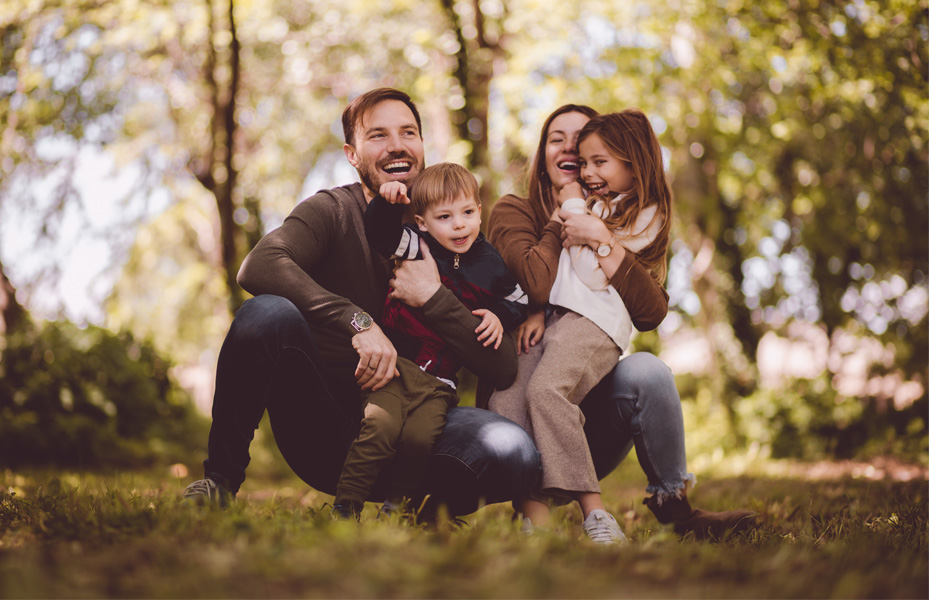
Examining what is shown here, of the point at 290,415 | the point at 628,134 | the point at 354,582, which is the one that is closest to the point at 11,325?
the point at 290,415

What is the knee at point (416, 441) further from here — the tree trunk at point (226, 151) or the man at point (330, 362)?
the tree trunk at point (226, 151)

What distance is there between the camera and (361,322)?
2.59 meters

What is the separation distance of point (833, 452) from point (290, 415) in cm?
735

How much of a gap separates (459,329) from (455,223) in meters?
0.42

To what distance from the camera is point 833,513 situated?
11.2 feet

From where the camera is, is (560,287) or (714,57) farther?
(714,57)

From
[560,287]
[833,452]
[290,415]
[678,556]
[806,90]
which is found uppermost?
[806,90]

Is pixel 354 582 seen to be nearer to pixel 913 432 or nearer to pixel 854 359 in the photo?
pixel 913 432

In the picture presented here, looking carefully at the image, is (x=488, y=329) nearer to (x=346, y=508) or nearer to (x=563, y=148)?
(x=346, y=508)

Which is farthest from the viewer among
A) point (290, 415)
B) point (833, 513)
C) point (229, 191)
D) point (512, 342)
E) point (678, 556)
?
point (229, 191)

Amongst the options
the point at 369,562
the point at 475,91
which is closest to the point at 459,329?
the point at 369,562

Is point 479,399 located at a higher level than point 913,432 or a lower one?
higher

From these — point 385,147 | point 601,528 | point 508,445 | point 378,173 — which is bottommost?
point 601,528

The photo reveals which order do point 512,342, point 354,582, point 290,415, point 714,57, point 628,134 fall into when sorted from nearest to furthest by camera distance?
point 354,582 < point 290,415 < point 512,342 < point 628,134 < point 714,57
